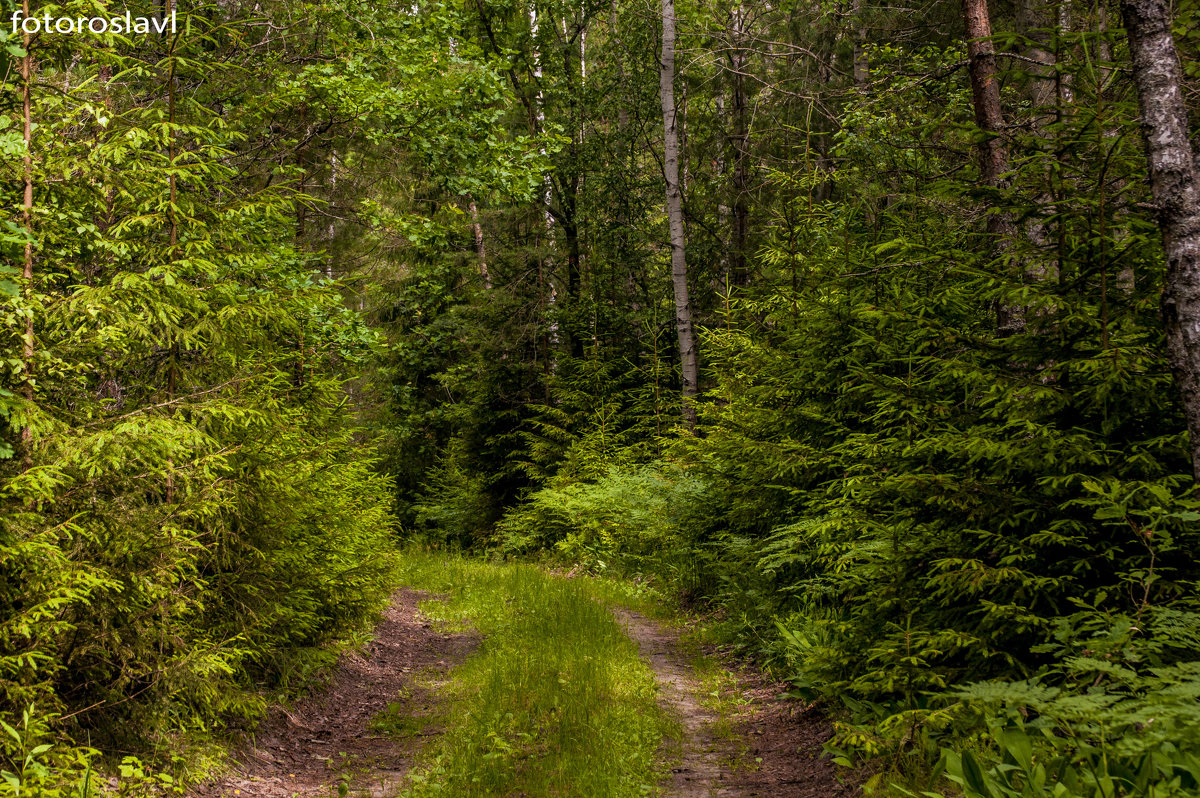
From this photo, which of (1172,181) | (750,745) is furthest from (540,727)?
(1172,181)

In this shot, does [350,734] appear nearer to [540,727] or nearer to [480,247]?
[540,727]

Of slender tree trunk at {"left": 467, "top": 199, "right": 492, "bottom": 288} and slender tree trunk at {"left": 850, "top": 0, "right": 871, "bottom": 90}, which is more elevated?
slender tree trunk at {"left": 850, "top": 0, "right": 871, "bottom": 90}

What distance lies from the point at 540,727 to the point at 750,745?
65.5 inches

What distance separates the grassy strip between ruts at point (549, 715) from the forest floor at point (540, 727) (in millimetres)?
16

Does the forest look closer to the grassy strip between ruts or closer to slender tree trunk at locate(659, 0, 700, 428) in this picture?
the grassy strip between ruts

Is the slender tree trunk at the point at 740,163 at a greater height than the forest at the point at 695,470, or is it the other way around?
the slender tree trunk at the point at 740,163

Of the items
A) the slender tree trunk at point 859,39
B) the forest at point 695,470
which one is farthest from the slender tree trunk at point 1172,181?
the slender tree trunk at point 859,39

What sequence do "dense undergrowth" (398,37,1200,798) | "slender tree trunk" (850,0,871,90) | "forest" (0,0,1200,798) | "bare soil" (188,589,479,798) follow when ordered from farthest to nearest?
"slender tree trunk" (850,0,871,90), "bare soil" (188,589,479,798), "forest" (0,0,1200,798), "dense undergrowth" (398,37,1200,798)

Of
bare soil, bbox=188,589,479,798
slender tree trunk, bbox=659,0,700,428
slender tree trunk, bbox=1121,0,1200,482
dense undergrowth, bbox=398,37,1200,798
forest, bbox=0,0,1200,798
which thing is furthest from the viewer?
slender tree trunk, bbox=659,0,700,428

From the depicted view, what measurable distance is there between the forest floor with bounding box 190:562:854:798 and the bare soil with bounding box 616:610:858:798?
0.01 metres

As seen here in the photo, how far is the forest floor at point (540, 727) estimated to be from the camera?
5039mm

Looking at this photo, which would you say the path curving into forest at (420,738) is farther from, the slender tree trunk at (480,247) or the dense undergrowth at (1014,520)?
the slender tree trunk at (480,247)

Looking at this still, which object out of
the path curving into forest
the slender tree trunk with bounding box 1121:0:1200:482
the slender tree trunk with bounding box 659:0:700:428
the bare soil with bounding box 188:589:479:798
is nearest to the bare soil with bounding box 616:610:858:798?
the path curving into forest

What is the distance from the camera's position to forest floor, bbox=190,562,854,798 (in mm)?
5039
